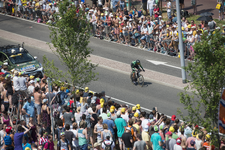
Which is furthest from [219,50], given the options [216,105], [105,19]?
[105,19]

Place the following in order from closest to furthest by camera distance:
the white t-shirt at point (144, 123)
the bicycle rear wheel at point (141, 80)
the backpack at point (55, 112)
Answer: the white t-shirt at point (144, 123), the backpack at point (55, 112), the bicycle rear wheel at point (141, 80)

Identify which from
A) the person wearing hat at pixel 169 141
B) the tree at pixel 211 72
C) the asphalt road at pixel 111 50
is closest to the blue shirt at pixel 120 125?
the person wearing hat at pixel 169 141

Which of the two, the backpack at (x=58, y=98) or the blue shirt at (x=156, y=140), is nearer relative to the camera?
the blue shirt at (x=156, y=140)

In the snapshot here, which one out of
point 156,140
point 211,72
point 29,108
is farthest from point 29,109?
point 211,72

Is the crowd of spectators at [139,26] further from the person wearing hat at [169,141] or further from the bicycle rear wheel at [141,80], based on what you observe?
the person wearing hat at [169,141]

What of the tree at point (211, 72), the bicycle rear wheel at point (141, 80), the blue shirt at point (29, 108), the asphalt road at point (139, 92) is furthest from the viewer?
the bicycle rear wheel at point (141, 80)

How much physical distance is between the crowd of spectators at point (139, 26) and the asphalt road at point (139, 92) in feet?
12.4

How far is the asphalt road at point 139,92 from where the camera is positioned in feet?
60.3

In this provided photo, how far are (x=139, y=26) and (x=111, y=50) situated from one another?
284cm

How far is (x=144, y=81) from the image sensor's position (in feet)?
70.6

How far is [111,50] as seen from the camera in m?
26.4

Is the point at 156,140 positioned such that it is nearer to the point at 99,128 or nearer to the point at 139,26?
the point at 99,128

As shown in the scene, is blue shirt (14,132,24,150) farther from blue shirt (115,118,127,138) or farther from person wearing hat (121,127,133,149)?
person wearing hat (121,127,133,149)

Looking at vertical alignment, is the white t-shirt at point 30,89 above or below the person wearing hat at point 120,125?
above
